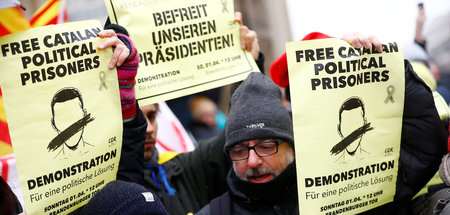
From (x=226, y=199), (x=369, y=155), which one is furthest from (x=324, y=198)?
(x=226, y=199)

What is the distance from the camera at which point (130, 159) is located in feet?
8.93

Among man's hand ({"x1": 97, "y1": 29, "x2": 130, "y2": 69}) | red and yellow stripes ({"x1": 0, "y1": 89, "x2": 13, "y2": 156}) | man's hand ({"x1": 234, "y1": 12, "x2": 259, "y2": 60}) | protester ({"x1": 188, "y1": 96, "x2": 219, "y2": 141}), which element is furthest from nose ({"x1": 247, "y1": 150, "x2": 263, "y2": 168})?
protester ({"x1": 188, "y1": 96, "x2": 219, "y2": 141})

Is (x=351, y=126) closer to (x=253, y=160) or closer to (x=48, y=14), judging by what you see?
(x=253, y=160)

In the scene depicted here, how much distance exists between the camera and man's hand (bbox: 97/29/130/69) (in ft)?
8.02

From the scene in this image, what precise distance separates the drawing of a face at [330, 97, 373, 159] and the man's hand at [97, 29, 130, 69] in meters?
1.02

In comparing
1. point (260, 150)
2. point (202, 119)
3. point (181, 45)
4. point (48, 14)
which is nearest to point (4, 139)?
point (48, 14)

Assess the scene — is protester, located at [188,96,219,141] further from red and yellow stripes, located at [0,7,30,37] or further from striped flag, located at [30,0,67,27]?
red and yellow stripes, located at [0,7,30,37]

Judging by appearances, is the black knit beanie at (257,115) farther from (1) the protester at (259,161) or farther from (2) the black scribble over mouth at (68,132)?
(2) the black scribble over mouth at (68,132)

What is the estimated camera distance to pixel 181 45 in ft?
10.2

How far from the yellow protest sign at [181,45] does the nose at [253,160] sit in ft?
1.46

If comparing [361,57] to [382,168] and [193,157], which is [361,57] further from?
[193,157]

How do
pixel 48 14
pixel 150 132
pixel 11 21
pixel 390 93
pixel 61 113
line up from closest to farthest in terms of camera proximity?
pixel 11 21 → pixel 61 113 → pixel 390 93 → pixel 48 14 → pixel 150 132

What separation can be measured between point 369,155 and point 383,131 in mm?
137

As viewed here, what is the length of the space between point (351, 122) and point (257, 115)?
594mm
